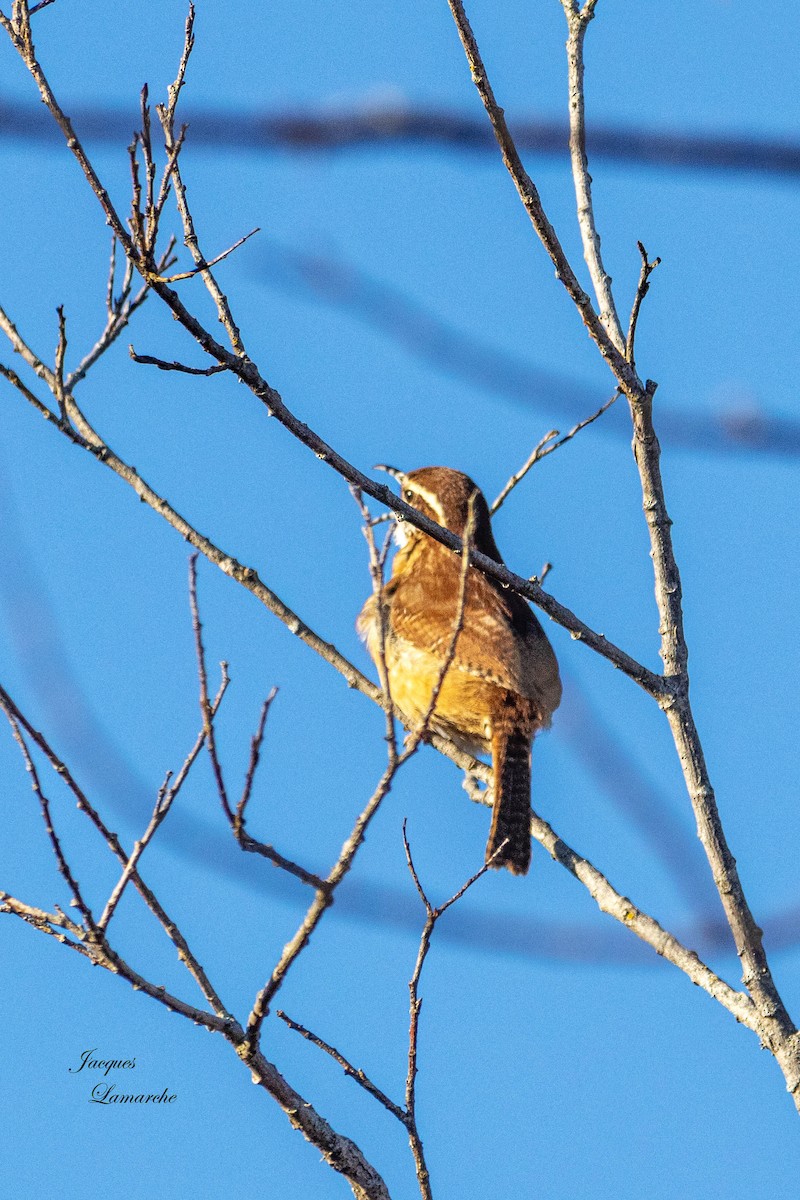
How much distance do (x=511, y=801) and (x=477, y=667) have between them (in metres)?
0.69

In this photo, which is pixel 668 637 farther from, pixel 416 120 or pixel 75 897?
pixel 416 120

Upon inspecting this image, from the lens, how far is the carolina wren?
18.5 feet

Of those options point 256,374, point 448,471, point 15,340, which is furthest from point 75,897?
point 448,471

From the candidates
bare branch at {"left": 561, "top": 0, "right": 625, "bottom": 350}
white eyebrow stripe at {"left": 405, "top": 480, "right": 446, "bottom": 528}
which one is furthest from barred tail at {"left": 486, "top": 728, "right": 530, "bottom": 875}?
bare branch at {"left": 561, "top": 0, "right": 625, "bottom": 350}

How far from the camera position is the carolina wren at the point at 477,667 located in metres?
5.63

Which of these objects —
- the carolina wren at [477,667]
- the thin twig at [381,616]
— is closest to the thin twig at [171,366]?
the thin twig at [381,616]

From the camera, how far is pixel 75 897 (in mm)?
2674

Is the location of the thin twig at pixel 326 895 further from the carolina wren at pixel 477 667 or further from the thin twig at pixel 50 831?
the carolina wren at pixel 477 667

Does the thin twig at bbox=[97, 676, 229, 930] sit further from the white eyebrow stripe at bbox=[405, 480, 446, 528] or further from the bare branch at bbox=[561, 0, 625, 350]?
the white eyebrow stripe at bbox=[405, 480, 446, 528]

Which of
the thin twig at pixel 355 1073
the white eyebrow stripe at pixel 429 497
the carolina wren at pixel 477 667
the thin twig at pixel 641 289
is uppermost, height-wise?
the white eyebrow stripe at pixel 429 497

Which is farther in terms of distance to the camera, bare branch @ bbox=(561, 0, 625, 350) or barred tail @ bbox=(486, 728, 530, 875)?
barred tail @ bbox=(486, 728, 530, 875)

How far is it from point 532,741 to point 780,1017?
257cm

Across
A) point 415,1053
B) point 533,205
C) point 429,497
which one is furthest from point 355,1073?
point 429,497

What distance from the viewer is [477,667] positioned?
5785 mm
